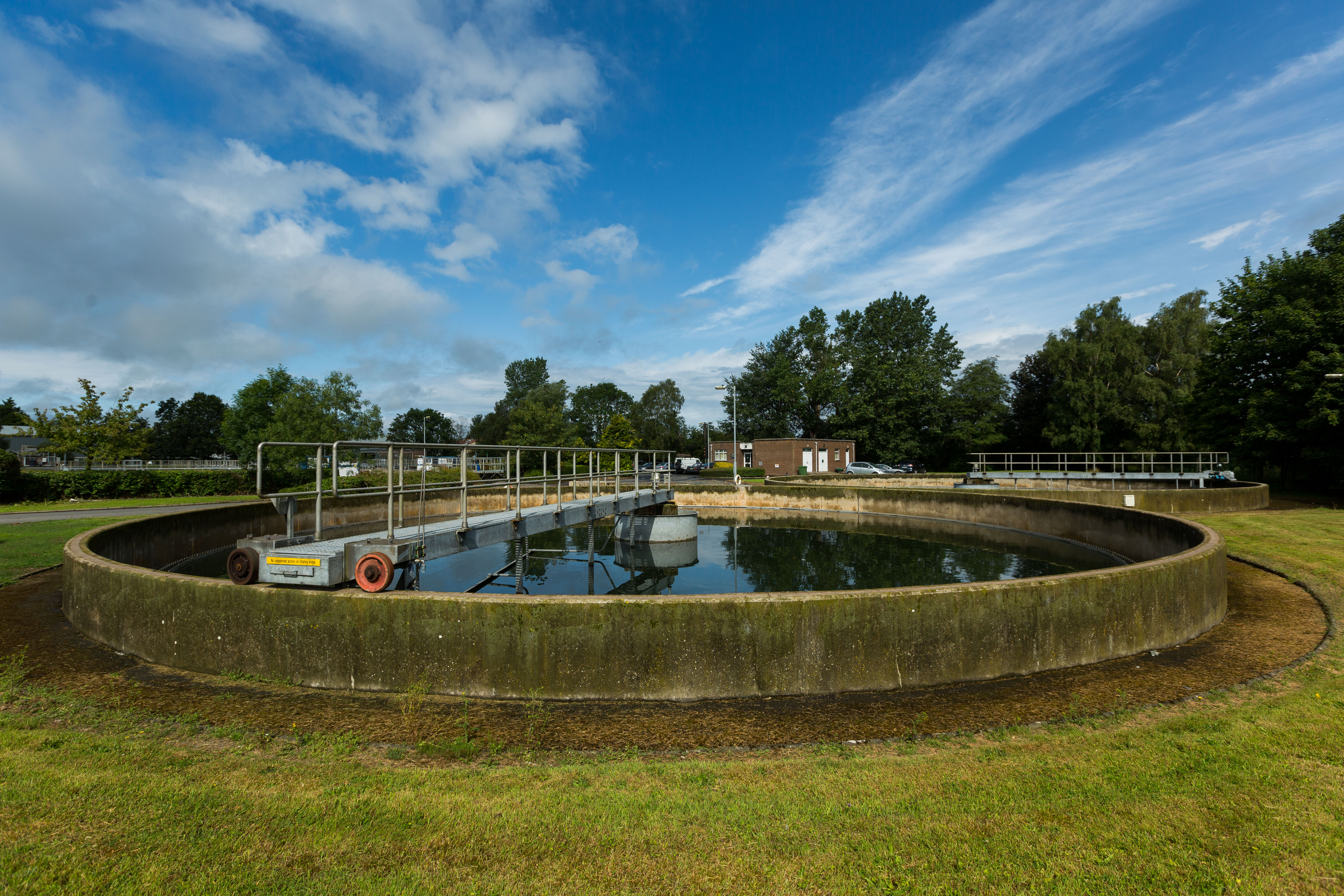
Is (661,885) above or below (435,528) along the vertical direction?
below

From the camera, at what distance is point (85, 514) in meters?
19.7

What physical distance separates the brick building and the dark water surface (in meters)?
27.3

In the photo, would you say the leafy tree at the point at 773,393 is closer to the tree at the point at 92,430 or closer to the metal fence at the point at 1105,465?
the metal fence at the point at 1105,465

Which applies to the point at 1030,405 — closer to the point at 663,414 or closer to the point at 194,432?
the point at 663,414

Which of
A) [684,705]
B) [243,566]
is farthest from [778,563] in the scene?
[243,566]

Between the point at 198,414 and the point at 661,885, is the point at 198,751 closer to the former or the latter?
the point at 661,885

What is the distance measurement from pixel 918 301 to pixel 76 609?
67.1m

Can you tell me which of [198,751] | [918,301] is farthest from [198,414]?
[198,751]

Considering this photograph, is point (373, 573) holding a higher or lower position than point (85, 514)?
higher

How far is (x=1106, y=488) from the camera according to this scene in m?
28.6

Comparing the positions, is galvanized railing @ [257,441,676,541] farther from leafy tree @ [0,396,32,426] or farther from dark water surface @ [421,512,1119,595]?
leafy tree @ [0,396,32,426]

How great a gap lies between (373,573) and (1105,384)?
1930 inches

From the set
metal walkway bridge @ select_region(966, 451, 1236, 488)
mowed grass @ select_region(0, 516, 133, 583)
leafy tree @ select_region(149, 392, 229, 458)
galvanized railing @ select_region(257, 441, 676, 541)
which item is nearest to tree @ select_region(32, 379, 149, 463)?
mowed grass @ select_region(0, 516, 133, 583)

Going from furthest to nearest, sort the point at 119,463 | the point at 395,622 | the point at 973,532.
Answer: the point at 119,463 < the point at 973,532 < the point at 395,622
